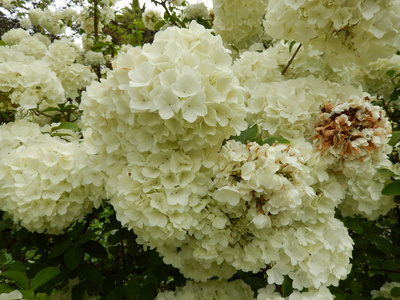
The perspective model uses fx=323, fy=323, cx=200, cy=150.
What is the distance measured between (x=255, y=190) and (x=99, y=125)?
721mm

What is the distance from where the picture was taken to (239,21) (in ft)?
8.51

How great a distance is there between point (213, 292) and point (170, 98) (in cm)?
110

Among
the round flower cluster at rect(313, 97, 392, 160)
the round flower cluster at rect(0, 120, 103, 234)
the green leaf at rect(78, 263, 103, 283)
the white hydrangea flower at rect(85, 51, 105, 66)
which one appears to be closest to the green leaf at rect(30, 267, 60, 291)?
the round flower cluster at rect(0, 120, 103, 234)

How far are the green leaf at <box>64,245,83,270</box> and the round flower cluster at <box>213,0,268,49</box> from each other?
6.47 feet

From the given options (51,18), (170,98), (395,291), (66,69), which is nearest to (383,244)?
(395,291)

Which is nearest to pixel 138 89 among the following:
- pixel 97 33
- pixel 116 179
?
pixel 116 179

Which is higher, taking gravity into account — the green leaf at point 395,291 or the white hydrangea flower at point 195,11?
the white hydrangea flower at point 195,11

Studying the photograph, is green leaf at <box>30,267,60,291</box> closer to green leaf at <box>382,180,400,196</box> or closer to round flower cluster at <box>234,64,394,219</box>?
round flower cluster at <box>234,64,394,219</box>

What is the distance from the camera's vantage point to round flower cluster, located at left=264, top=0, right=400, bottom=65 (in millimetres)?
1352

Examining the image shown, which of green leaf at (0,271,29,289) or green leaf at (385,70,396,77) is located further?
green leaf at (385,70,396,77)

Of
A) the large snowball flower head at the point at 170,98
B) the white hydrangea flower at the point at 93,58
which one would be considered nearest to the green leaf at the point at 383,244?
the large snowball flower head at the point at 170,98

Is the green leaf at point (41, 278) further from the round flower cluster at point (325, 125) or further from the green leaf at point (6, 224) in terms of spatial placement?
the round flower cluster at point (325, 125)

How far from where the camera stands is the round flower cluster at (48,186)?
1.61 metres

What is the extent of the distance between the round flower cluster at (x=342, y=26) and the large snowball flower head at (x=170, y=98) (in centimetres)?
41
